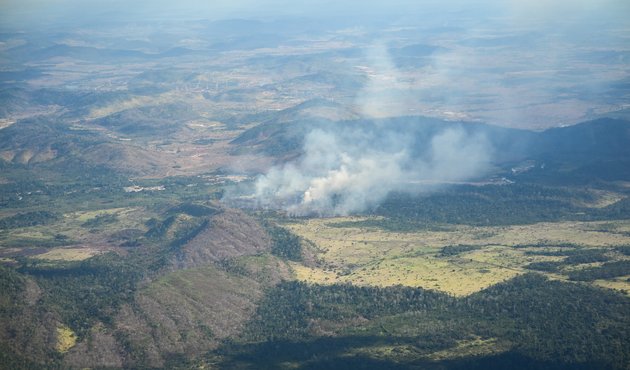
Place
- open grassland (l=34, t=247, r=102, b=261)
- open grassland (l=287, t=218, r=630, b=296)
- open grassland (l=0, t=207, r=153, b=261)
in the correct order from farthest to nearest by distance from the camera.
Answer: open grassland (l=0, t=207, r=153, b=261)
open grassland (l=34, t=247, r=102, b=261)
open grassland (l=287, t=218, r=630, b=296)

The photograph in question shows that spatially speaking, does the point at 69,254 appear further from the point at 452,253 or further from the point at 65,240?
the point at 452,253

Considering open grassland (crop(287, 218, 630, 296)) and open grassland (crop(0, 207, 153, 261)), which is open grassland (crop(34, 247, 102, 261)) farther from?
open grassland (crop(287, 218, 630, 296))

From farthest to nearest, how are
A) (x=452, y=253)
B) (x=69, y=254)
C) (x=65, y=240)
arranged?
(x=65, y=240)
(x=69, y=254)
(x=452, y=253)

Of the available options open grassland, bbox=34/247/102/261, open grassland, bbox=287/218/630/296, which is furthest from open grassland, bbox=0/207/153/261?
open grassland, bbox=287/218/630/296

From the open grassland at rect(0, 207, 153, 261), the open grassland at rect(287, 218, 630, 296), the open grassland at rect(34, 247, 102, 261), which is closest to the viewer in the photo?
the open grassland at rect(287, 218, 630, 296)

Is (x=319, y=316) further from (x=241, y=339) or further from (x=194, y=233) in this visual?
(x=194, y=233)

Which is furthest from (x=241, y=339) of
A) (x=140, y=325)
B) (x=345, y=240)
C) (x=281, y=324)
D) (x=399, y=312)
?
(x=345, y=240)

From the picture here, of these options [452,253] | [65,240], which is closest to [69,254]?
[65,240]

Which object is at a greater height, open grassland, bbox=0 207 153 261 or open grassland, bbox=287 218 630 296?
open grassland, bbox=287 218 630 296

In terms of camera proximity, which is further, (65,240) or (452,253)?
(65,240)

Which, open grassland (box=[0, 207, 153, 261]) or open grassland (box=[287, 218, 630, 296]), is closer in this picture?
open grassland (box=[287, 218, 630, 296])
